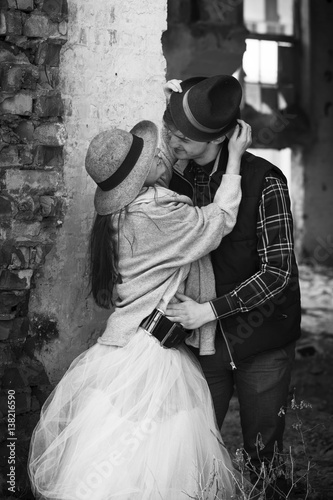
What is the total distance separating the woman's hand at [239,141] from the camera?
3568 mm

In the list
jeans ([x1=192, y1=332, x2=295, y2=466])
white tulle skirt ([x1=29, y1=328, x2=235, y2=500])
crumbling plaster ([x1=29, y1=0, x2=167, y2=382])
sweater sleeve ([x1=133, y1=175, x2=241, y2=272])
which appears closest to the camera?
white tulle skirt ([x1=29, y1=328, x2=235, y2=500])

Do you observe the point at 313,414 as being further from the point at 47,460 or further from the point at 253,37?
the point at 253,37

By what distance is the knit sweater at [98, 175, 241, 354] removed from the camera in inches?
135

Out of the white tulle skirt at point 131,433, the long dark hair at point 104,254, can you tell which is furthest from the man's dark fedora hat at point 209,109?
Answer: the white tulle skirt at point 131,433

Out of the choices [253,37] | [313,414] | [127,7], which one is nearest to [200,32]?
[253,37]

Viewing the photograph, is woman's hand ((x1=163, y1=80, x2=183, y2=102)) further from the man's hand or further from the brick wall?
the man's hand

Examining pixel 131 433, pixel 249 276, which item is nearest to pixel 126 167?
pixel 249 276

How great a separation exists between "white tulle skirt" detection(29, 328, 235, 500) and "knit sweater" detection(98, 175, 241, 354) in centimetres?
15

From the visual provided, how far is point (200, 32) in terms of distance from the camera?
13.9 metres

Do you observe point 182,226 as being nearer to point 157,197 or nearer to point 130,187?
point 157,197

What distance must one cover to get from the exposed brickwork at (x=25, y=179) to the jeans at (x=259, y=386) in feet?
3.05

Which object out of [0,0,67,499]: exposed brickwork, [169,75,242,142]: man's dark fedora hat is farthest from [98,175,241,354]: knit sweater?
[0,0,67,499]: exposed brickwork

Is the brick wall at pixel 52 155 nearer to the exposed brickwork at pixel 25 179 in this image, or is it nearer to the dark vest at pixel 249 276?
the exposed brickwork at pixel 25 179

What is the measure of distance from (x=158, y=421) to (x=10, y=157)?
1.47m
